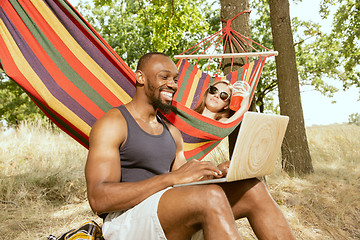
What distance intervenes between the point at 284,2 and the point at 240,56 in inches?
61.1

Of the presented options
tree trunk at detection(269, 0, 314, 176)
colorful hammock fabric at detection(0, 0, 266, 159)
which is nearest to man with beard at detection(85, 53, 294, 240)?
colorful hammock fabric at detection(0, 0, 266, 159)

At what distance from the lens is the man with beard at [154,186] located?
120 cm

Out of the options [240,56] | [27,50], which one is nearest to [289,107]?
[240,56]

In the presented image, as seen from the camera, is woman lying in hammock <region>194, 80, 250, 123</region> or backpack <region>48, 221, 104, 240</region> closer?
backpack <region>48, 221, 104, 240</region>

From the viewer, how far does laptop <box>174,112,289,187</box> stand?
1.23 meters

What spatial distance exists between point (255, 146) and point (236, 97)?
5.15 feet

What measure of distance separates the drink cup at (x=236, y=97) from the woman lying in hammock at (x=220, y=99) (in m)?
0.01

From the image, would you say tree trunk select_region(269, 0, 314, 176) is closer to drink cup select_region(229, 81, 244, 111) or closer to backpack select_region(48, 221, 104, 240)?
drink cup select_region(229, 81, 244, 111)

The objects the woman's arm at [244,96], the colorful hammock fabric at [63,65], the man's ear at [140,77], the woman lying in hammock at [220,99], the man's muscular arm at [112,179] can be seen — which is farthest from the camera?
the woman lying in hammock at [220,99]

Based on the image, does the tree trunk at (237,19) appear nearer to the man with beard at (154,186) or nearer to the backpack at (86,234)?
the man with beard at (154,186)

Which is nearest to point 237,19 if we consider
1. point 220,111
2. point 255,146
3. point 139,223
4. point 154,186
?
point 220,111

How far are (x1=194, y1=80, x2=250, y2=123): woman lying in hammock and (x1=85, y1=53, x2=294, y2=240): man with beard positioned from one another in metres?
1.21

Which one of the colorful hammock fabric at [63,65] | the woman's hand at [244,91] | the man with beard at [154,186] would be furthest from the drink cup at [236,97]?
the man with beard at [154,186]

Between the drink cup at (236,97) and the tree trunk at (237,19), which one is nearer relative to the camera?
the drink cup at (236,97)
